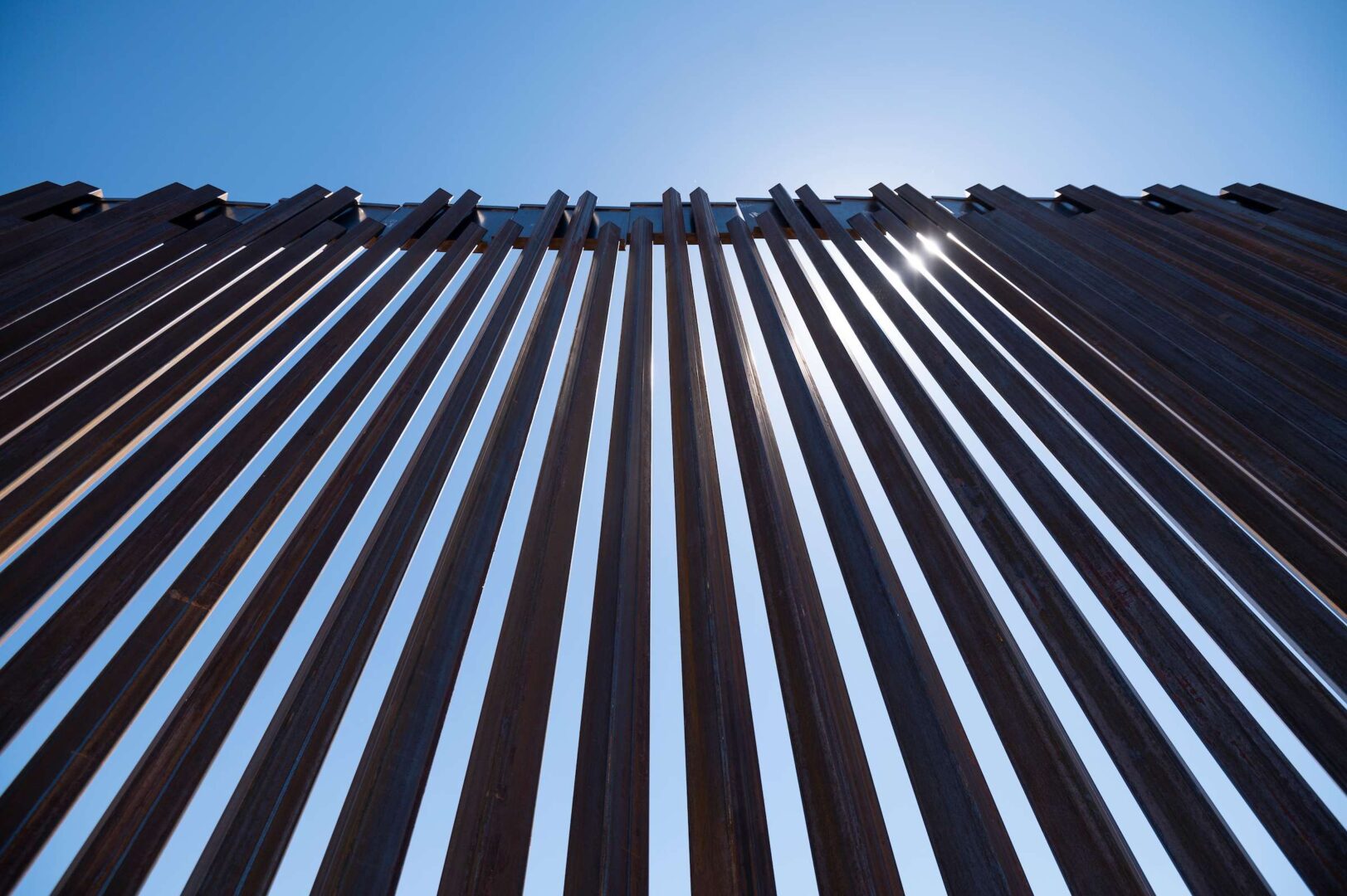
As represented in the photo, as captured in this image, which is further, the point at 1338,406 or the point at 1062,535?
the point at 1338,406

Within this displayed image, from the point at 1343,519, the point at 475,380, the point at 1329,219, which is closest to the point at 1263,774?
the point at 1343,519

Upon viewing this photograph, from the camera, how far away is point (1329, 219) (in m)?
4.82

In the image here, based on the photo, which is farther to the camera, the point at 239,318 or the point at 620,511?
the point at 239,318

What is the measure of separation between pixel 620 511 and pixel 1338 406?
310 centimetres

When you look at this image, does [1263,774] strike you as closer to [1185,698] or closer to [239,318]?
[1185,698]

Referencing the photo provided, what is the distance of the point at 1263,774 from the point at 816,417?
180cm

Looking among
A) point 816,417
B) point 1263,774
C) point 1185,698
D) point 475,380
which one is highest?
point 475,380

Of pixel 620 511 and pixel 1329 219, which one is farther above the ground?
pixel 1329 219

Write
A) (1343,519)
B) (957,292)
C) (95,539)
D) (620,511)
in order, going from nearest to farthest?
(1343,519) → (95,539) → (620,511) → (957,292)

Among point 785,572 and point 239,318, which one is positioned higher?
point 239,318

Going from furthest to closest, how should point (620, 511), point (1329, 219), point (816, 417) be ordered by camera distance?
1. point (1329, 219)
2. point (816, 417)
3. point (620, 511)

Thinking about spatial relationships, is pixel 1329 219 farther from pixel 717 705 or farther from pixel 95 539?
pixel 95 539

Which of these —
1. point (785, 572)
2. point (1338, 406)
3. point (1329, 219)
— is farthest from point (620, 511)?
point (1329, 219)

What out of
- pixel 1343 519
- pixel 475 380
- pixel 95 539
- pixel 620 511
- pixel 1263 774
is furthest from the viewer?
pixel 475 380
